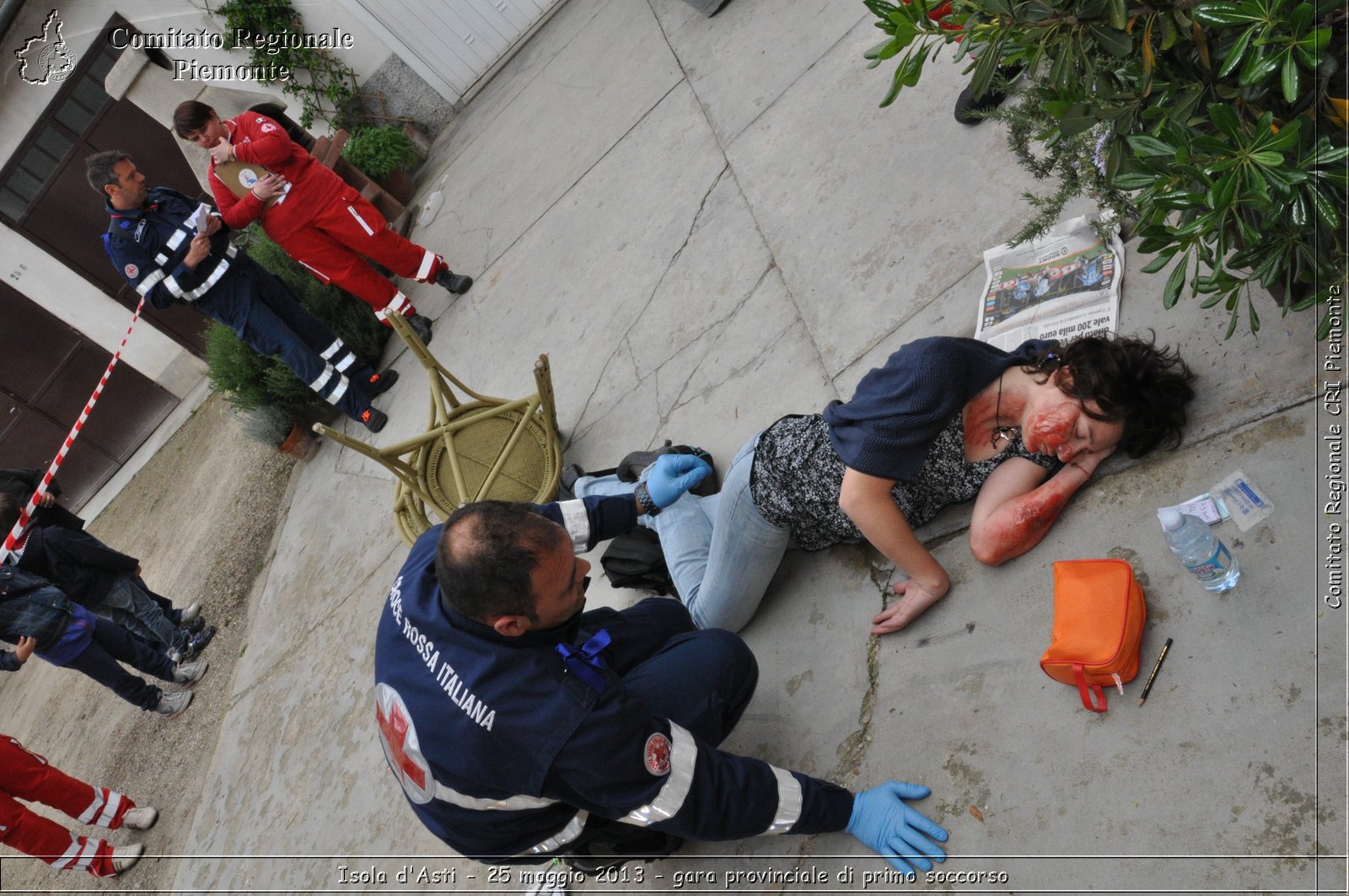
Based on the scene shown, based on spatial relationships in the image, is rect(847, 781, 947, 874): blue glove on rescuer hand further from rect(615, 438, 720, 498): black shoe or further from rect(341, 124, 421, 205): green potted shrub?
rect(341, 124, 421, 205): green potted shrub

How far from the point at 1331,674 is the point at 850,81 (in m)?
3.11

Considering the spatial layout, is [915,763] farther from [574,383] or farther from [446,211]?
[446,211]

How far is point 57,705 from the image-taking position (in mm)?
5738

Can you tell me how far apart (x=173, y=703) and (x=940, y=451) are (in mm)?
4275

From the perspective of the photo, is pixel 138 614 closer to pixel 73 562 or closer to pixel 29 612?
pixel 73 562

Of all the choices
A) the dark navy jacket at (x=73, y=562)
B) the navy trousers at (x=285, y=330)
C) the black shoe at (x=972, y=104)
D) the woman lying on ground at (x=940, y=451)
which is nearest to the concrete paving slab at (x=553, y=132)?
the navy trousers at (x=285, y=330)

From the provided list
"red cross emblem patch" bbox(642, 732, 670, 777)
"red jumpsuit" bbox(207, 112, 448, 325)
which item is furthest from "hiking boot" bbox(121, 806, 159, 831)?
"red cross emblem patch" bbox(642, 732, 670, 777)

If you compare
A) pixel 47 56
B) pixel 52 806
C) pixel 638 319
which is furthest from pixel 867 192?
pixel 47 56

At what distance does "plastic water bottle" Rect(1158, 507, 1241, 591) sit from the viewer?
2072 millimetres

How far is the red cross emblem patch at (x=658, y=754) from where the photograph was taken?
2025mm

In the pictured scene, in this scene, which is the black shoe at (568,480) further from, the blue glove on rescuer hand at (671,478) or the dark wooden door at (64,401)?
the dark wooden door at (64,401)

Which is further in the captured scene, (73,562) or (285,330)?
(285,330)

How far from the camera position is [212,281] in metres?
4.79

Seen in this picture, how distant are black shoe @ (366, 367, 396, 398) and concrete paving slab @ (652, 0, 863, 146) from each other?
226cm
